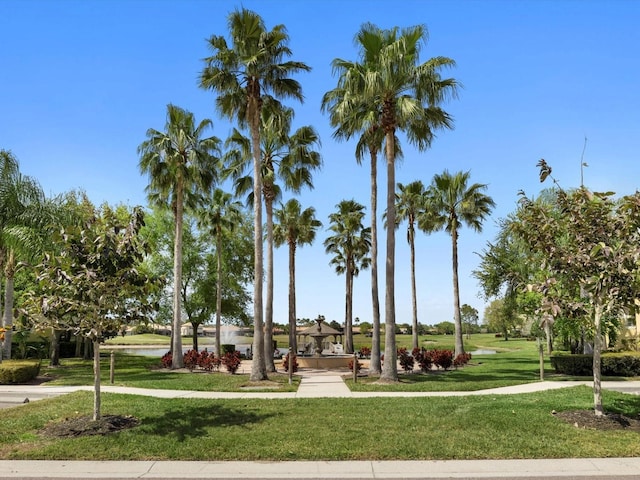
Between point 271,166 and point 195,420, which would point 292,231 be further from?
point 195,420

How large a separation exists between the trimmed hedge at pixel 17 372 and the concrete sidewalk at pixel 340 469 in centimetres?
1513

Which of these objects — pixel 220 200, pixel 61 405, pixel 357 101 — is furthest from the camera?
pixel 220 200

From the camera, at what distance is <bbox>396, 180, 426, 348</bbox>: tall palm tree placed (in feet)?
120

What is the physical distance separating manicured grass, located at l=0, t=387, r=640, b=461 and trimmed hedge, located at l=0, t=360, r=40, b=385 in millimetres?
9976

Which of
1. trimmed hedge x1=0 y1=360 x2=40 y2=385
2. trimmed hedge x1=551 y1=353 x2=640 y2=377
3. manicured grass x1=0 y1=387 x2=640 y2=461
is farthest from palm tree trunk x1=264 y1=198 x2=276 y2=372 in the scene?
trimmed hedge x1=551 y1=353 x2=640 y2=377

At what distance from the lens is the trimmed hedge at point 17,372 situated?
21.3 metres

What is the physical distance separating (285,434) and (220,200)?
26.1 m

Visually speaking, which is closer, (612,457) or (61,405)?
(612,457)

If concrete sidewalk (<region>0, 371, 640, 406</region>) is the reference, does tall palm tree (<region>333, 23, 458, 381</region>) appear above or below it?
above

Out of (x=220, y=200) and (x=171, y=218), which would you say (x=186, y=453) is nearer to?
(x=220, y=200)

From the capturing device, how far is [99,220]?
11.2m

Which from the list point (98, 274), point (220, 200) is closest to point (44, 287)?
point (98, 274)

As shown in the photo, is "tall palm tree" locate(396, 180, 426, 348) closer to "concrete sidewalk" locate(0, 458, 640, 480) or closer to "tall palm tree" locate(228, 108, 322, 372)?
"tall palm tree" locate(228, 108, 322, 372)

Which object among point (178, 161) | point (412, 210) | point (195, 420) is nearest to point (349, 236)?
point (412, 210)
